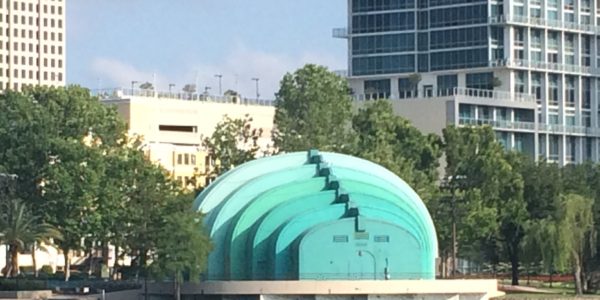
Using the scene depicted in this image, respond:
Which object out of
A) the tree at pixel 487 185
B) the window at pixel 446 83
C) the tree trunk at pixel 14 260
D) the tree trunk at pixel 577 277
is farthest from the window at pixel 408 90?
the tree trunk at pixel 14 260

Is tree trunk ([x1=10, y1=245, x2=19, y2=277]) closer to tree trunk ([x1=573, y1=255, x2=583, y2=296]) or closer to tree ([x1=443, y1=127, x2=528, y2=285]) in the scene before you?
tree ([x1=443, y1=127, x2=528, y2=285])

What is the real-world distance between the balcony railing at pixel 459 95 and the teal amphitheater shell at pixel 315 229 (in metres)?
81.9

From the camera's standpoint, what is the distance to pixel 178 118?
183 m

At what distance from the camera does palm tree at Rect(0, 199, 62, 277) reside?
112812mm

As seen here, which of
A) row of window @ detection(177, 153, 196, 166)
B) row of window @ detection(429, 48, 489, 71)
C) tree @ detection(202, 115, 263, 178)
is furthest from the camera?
row of window @ detection(429, 48, 489, 71)

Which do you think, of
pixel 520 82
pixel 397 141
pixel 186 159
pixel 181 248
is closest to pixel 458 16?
pixel 520 82

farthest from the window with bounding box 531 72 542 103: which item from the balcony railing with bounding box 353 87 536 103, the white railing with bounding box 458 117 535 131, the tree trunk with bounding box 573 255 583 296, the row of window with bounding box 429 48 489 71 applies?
the tree trunk with bounding box 573 255 583 296

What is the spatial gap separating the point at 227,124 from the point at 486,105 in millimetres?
62937

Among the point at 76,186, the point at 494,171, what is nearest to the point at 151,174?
the point at 76,186

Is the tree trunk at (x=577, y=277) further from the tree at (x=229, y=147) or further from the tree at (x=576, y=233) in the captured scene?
the tree at (x=229, y=147)

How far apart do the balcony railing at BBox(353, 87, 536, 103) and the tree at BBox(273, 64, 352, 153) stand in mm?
52025

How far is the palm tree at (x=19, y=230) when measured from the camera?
370ft

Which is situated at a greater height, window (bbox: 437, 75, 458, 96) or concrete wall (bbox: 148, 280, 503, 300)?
window (bbox: 437, 75, 458, 96)

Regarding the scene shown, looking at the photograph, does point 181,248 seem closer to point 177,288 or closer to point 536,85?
point 177,288
